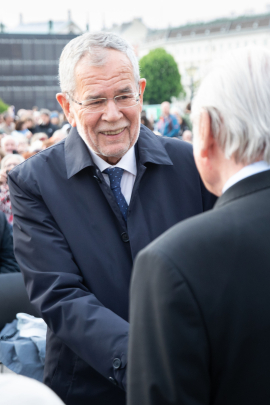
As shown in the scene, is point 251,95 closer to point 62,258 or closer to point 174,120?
point 62,258

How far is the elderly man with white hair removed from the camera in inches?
40.3

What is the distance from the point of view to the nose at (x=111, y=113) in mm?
2035

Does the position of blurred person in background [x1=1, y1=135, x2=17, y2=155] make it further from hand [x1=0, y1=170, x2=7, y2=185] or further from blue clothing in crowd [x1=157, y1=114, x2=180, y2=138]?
blue clothing in crowd [x1=157, y1=114, x2=180, y2=138]

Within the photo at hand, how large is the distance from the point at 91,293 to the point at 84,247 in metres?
0.18

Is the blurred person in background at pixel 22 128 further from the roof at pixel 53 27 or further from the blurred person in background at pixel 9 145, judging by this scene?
the roof at pixel 53 27

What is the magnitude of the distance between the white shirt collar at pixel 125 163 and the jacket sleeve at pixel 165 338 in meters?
1.04

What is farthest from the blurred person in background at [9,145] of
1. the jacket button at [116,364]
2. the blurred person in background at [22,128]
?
the jacket button at [116,364]

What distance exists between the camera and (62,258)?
1877 mm

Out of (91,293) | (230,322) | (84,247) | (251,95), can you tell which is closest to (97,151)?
(84,247)

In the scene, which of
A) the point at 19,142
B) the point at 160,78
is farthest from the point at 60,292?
the point at 160,78

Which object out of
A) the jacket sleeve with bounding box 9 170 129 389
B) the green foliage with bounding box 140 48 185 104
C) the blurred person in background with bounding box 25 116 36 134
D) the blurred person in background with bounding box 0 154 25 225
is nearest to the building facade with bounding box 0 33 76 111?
the green foliage with bounding box 140 48 185 104

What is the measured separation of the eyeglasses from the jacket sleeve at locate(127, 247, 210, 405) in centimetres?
112

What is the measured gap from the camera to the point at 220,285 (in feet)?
3.36

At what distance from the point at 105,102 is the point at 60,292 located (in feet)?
2.62
